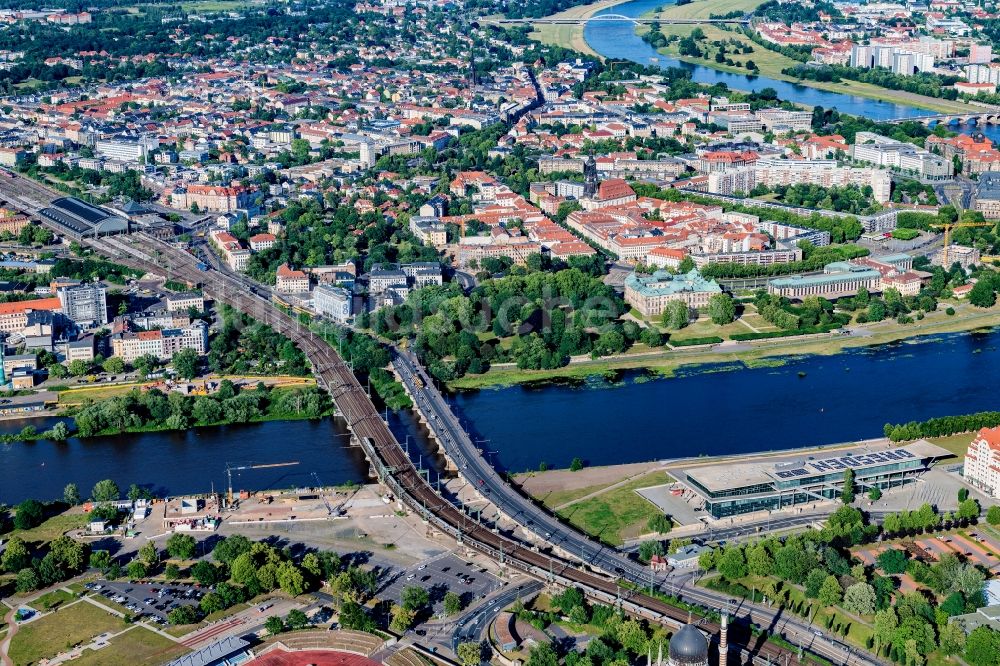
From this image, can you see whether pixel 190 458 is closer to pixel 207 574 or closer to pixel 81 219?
pixel 207 574

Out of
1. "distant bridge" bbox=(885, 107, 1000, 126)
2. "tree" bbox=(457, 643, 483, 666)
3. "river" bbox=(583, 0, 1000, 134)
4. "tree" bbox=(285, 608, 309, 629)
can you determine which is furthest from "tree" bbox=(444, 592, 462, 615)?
"river" bbox=(583, 0, 1000, 134)

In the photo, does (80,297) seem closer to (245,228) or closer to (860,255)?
(245,228)

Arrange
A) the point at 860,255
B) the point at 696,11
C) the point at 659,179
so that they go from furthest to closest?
the point at 696,11, the point at 659,179, the point at 860,255

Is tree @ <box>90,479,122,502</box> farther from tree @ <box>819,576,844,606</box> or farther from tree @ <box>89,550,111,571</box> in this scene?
tree @ <box>819,576,844,606</box>

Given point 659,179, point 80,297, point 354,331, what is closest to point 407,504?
point 354,331

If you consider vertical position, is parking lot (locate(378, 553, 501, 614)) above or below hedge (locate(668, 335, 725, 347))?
above

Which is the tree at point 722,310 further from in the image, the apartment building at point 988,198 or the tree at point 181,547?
the tree at point 181,547
